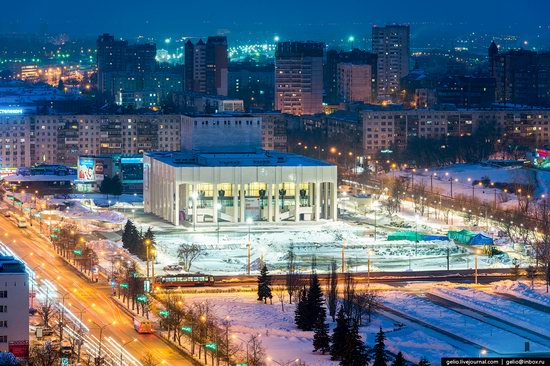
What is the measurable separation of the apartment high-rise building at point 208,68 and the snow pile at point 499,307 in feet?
187

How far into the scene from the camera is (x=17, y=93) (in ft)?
294

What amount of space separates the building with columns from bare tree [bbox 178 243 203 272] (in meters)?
5.46

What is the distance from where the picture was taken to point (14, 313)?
30.1 m

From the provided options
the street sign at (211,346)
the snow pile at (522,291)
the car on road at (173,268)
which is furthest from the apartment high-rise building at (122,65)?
the street sign at (211,346)

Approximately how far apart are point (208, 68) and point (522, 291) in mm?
58557

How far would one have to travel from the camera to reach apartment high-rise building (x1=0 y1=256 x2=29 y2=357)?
98.3 ft

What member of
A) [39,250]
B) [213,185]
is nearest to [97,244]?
[39,250]

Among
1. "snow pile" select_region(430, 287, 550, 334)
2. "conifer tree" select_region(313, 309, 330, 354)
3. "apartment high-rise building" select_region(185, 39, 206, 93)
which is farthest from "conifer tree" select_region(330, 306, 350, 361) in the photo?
"apartment high-rise building" select_region(185, 39, 206, 93)

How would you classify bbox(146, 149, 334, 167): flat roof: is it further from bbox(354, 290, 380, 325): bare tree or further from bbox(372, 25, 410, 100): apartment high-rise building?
bbox(372, 25, 410, 100): apartment high-rise building

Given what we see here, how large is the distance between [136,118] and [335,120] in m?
8.70

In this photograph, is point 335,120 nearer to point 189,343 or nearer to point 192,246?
point 192,246

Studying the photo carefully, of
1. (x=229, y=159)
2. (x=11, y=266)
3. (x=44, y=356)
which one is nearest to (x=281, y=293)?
(x=11, y=266)

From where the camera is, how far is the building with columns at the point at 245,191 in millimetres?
48031

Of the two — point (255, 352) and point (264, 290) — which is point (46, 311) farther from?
point (255, 352)
